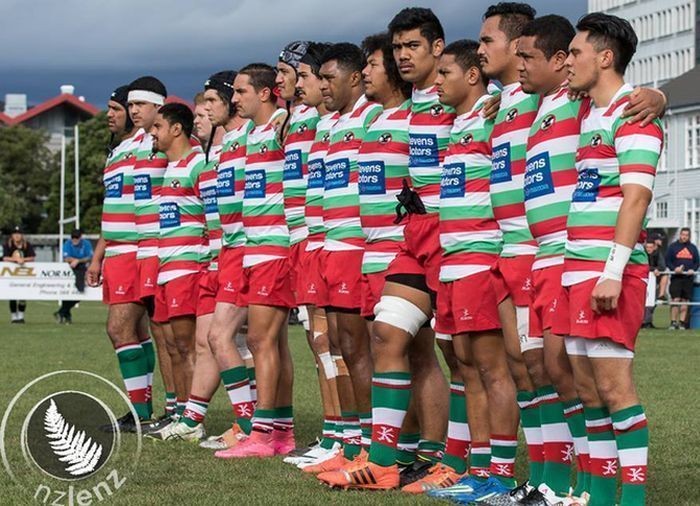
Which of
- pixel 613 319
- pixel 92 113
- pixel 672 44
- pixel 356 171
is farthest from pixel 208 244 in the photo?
pixel 92 113

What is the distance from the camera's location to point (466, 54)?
347 inches

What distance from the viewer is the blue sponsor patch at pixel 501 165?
822 cm

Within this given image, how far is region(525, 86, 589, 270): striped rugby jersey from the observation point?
7.71m

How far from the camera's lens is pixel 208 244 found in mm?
12344

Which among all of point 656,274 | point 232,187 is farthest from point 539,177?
point 656,274

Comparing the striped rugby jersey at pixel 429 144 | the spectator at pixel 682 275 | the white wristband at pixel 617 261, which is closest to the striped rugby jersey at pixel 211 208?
the striped rugby jersey at pixel 429 144

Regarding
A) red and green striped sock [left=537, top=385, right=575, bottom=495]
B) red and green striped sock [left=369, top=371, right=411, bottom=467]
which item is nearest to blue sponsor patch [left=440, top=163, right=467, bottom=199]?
red and green striped sock [left=369, top=371, right=411, bottom=467]

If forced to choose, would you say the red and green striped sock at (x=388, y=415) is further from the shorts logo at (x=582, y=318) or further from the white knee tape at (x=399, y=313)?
the shorts logo at (x=582, y=318)

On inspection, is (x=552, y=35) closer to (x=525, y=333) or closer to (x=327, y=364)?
(x=525, y=333)

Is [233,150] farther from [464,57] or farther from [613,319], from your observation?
[613,319]

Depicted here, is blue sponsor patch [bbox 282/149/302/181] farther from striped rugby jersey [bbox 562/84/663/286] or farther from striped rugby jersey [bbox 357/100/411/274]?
striped rugby jersey [bbox 562/84/663/286]

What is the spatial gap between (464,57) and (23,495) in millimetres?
3593

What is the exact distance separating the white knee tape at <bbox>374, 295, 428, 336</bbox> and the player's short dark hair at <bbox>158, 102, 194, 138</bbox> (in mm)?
4232

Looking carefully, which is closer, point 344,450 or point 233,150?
point 344,450
